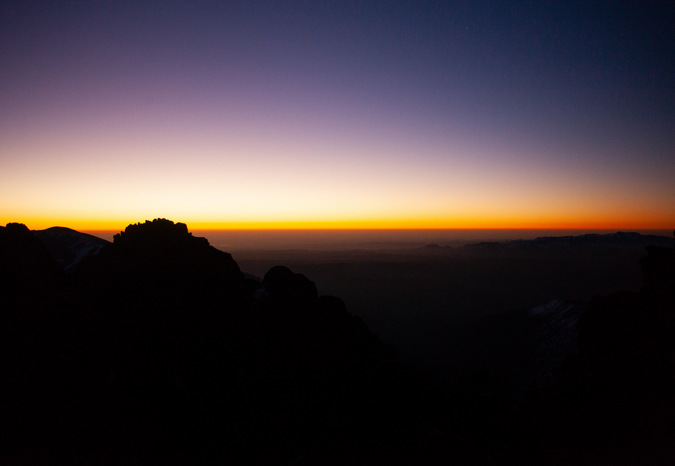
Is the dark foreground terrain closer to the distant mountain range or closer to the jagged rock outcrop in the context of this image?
the jagged rock outcrop

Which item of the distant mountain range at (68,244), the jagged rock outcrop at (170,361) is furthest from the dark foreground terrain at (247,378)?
the distant mountain range at (68,244)

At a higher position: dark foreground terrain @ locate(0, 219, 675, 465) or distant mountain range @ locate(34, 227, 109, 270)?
distant mountain range @ locate(34, 227, 109, 270)

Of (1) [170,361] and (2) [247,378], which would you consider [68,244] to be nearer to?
(1) [170,361]

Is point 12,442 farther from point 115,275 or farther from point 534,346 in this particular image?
point 534,346

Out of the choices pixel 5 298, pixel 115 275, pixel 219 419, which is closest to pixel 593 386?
pixel 219 419

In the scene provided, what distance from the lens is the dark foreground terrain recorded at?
92.5ft

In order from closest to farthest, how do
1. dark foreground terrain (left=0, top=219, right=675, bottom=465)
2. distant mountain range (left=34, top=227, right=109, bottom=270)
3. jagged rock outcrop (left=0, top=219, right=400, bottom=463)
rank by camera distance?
dark foreground terrain (left=0, top=219, right=675, bottom=465) < jagged rock outcrop (left=0, top=219, right=400, bottom=463) < distant mountain range (left=34, top=227, right=109, bottom=270)

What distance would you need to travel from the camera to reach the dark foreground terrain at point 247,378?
28.2 m

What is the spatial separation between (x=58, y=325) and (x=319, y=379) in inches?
1251

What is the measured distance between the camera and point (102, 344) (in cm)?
4003

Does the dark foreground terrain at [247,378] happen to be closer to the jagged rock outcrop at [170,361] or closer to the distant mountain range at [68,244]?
the jagged rock outcrop at [170,361]

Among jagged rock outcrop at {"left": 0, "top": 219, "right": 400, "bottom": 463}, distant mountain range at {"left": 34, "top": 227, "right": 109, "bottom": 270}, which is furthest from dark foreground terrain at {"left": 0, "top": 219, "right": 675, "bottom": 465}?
distant mountain range at {"left": 34, "top": 227, "right": 109, "bottom": 270}

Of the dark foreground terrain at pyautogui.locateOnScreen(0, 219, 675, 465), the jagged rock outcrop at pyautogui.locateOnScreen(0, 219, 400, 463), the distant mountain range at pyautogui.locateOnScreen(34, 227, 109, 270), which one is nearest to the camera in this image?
the dark foreground terrain at pyautogui.locateOnScreen(0, 219, 675, 465)

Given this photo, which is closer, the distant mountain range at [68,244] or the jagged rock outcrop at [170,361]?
the jagged rock outcrop at [170,361]
